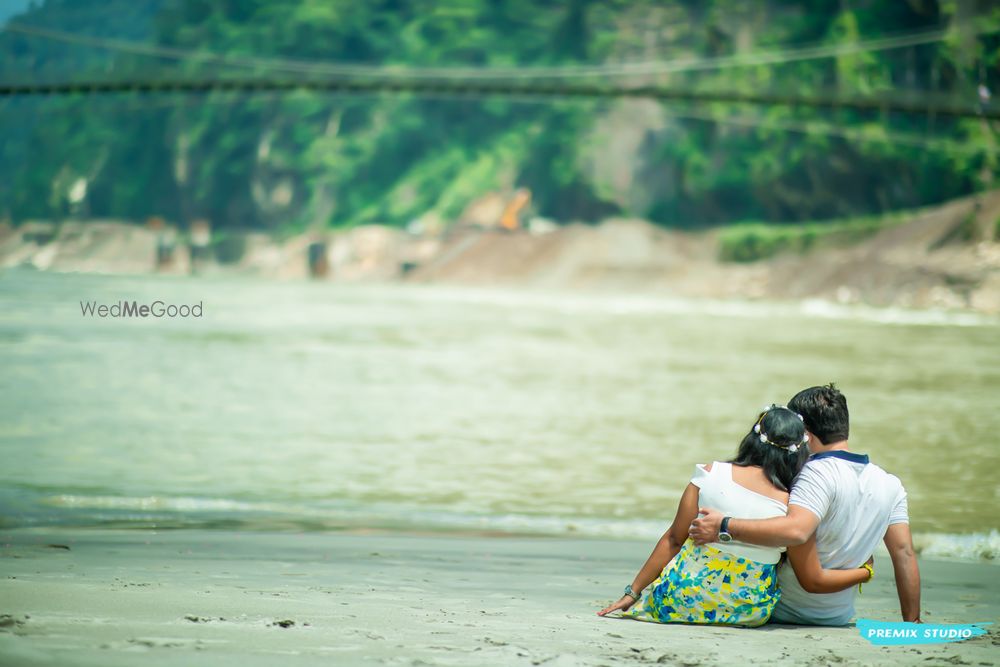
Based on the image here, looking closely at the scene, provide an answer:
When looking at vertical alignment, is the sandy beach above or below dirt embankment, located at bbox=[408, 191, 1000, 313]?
below

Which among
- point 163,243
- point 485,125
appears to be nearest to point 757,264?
point 485,125

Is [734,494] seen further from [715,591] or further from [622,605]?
[622,605]

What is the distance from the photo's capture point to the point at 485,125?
86562 millimetres

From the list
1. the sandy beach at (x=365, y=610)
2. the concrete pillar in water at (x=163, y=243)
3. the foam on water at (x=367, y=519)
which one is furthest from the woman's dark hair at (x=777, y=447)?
the concrete pillar in water at (x=163, y=243)

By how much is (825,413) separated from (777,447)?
18cm

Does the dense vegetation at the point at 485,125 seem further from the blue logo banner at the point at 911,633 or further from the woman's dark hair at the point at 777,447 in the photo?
the blue logo banner at the point at 911,633

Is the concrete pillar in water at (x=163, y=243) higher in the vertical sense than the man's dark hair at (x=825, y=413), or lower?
higher

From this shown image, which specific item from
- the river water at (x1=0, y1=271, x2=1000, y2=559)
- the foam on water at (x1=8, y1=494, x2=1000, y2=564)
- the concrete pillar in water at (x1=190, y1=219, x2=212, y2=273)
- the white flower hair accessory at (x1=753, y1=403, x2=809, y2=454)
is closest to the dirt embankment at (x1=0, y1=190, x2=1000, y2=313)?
the concrete pillar in water at (x1=190, y1=219, x2=212, y2=273)

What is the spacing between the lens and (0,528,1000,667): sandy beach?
3443 mm

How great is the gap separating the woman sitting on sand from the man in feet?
0.16

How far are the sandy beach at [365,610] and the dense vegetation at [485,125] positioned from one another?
1730 inches

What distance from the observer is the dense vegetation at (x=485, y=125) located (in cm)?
6169

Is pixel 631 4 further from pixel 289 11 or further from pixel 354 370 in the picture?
pixel 354 370

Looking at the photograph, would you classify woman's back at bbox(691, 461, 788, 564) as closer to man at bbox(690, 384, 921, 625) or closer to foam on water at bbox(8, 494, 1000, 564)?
man at bbox(690, 384, 921, 625)
